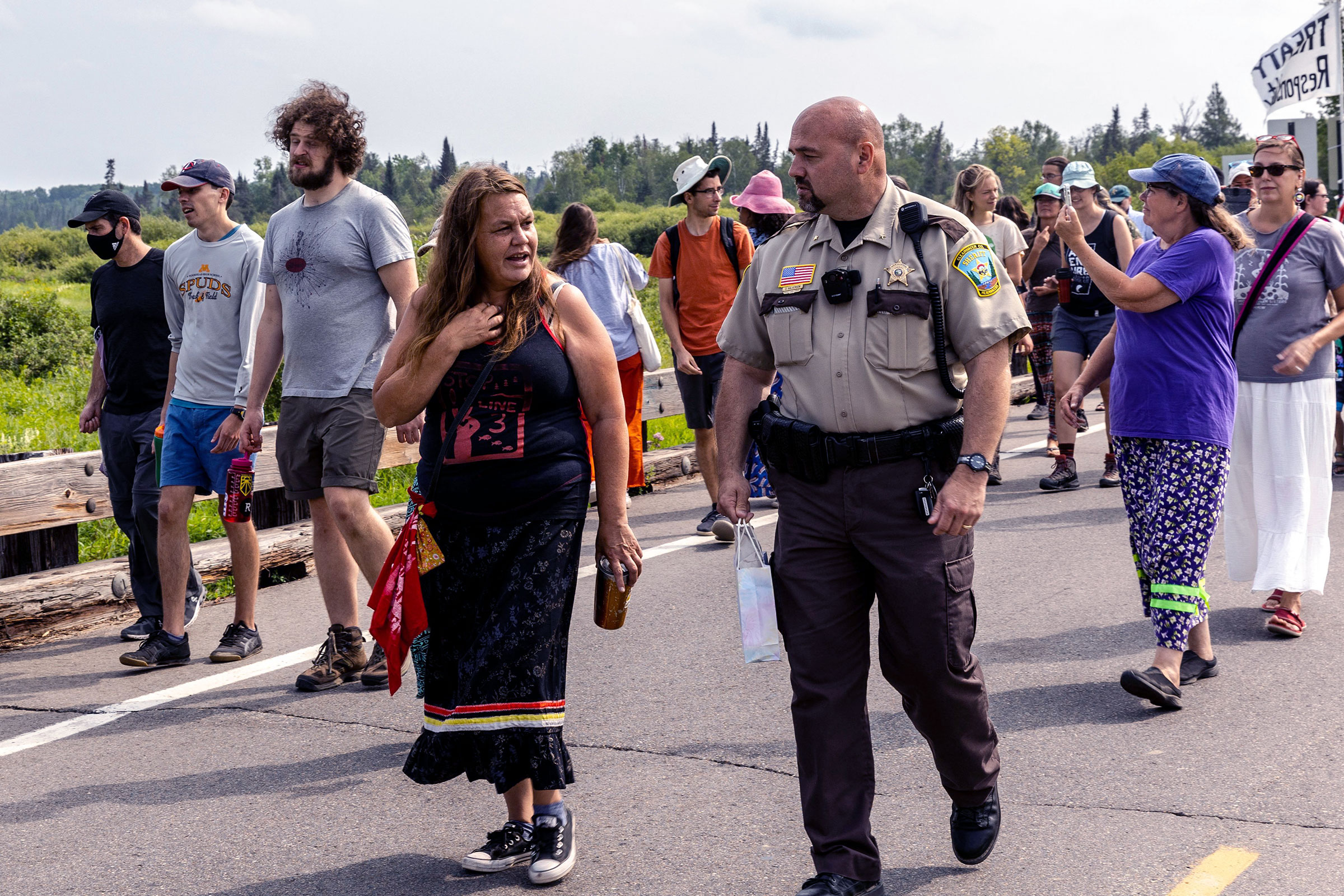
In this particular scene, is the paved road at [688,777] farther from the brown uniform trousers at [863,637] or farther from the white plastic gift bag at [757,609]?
the white plastic gift bag at [757,609]

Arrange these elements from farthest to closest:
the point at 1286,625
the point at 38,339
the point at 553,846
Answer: the point at 38,339 < the point at 1286,625 < the point at 553,846

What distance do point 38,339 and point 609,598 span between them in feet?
103

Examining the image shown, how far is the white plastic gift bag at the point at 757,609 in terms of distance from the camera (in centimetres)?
341

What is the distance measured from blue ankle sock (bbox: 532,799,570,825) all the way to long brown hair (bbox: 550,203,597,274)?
4.58m

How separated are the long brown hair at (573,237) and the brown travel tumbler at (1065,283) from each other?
Answer: 3210 millimetres

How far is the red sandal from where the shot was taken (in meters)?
5.62

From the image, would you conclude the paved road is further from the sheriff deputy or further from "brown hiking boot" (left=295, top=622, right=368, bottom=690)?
the sheriff deputy

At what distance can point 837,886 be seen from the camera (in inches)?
127

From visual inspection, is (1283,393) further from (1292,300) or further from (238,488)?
(238,488)

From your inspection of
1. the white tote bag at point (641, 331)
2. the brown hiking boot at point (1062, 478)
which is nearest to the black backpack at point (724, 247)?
the white tote bag at point (641, 331)

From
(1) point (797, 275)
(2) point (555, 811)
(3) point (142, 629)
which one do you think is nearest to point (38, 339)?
(3) point (142, 629)

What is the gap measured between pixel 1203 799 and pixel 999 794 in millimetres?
576

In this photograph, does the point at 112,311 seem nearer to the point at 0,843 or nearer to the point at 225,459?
the point at 225,459

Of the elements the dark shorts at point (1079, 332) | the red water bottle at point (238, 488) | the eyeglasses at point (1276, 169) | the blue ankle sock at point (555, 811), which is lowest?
the blue ankle sock at point (555, 811)
